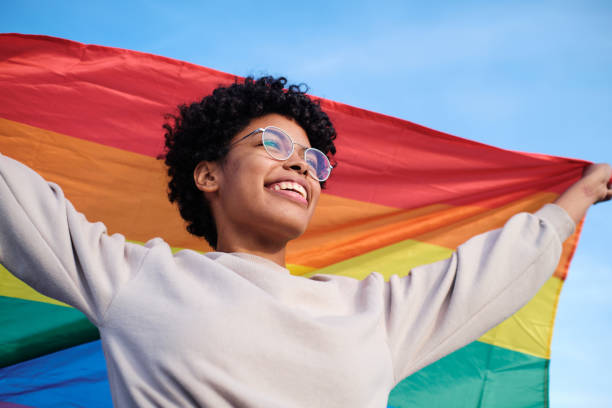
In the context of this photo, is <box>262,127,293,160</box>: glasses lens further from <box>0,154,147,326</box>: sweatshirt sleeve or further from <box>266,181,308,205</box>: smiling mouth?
<box>0,154,147,326</box>: sweatshirt sleeve

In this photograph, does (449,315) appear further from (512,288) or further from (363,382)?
(363,382)

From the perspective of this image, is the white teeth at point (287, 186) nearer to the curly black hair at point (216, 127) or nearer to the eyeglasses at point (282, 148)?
the eyeglasses at point (282, 148)

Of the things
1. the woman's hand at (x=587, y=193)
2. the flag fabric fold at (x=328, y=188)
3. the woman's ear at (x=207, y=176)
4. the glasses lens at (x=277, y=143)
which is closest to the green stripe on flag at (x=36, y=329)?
the flag fabric fold at (x=328, y=188)

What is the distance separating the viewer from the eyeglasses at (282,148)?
7.72 feet

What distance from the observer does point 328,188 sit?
3389mm

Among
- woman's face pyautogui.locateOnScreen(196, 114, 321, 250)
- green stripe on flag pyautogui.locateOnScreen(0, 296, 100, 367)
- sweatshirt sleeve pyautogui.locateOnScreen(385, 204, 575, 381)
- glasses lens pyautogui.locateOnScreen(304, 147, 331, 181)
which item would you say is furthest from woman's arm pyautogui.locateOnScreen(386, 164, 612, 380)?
green stripe on flag pyautogui.locateOnScreen(0, 296, 100, 367)

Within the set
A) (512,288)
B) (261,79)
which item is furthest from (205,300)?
(261,79)

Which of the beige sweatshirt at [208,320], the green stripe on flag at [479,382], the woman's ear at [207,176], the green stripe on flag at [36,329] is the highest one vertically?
the woman's ear at [207,176]

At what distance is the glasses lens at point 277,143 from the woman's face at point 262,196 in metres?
0.03

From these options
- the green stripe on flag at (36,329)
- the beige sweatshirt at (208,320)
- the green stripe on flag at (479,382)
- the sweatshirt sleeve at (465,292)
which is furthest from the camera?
the green stripe on flag at (479,382)

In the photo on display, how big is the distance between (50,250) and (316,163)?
1196 mm

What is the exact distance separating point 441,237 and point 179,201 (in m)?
1.53

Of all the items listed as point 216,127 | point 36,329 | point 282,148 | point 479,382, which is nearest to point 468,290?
point 282,148

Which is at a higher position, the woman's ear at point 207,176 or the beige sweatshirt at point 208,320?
the woman's ear at point 207,176
